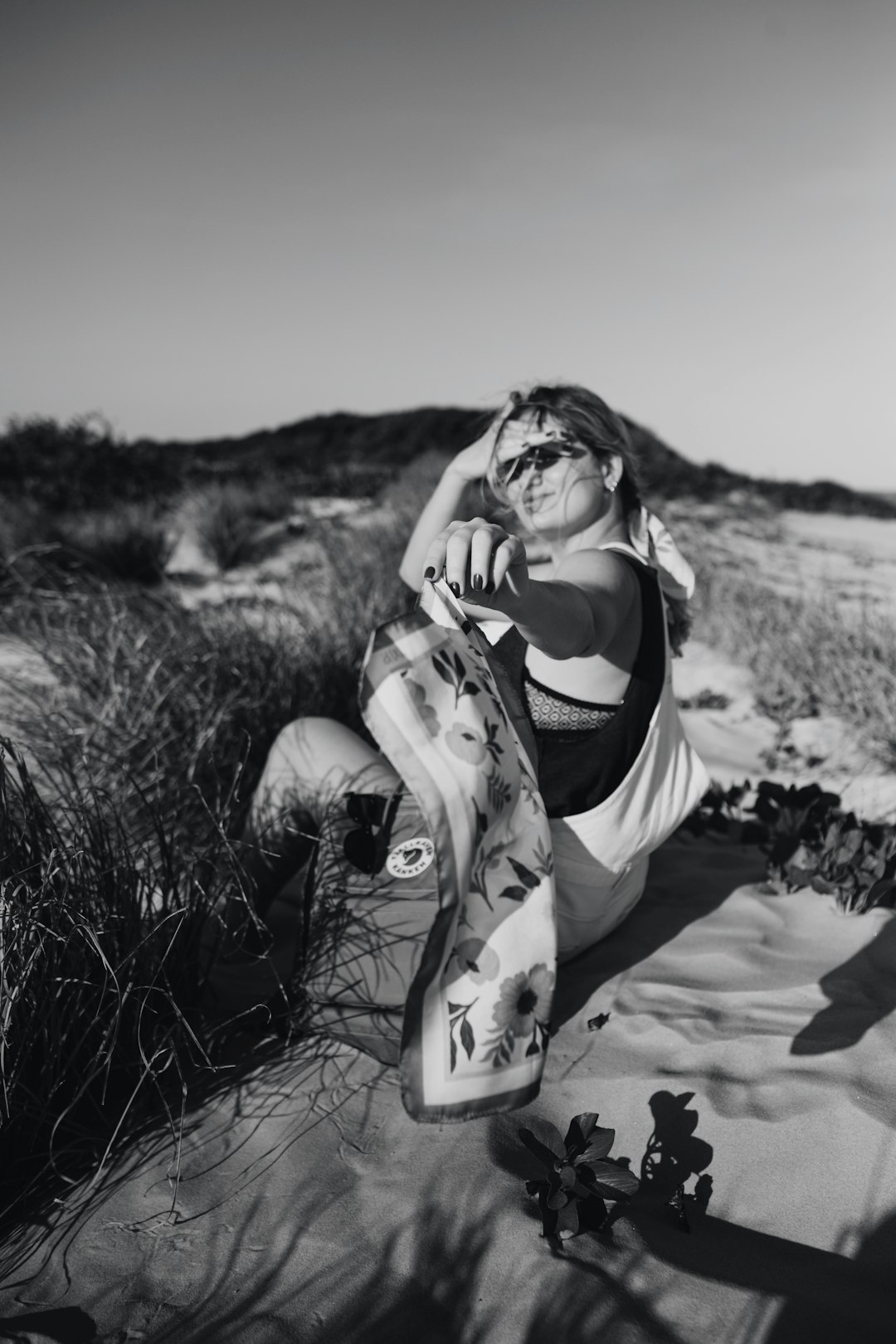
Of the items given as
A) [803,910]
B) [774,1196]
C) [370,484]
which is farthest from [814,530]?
[774,1196]

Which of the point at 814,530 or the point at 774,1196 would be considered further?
the point at 814,530

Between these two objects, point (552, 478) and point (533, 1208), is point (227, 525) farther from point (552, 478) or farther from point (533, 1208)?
point (533, 1208)

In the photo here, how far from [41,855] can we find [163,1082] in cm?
54

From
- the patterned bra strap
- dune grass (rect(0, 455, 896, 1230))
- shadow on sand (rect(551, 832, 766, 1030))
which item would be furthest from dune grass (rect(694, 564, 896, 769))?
the patterned bra strap

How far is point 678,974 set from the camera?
2.11 meters

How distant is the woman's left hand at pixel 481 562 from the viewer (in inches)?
52.4

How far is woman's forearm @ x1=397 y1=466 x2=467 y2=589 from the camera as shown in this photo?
95.7 inches

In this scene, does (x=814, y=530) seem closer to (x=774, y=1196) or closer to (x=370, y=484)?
(x=370, y=484)

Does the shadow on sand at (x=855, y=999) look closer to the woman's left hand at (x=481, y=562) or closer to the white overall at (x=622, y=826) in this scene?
the white overall at (x=622, y=826)

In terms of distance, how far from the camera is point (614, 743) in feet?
6.40

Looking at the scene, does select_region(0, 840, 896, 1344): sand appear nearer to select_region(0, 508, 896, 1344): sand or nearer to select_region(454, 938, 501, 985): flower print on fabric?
select_region(0, 508, 896, 1344): sand

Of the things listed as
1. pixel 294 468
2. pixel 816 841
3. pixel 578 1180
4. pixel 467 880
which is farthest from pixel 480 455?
pixel 294 468

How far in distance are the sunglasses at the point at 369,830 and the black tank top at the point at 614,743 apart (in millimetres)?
370

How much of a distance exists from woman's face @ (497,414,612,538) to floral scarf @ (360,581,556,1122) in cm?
67
